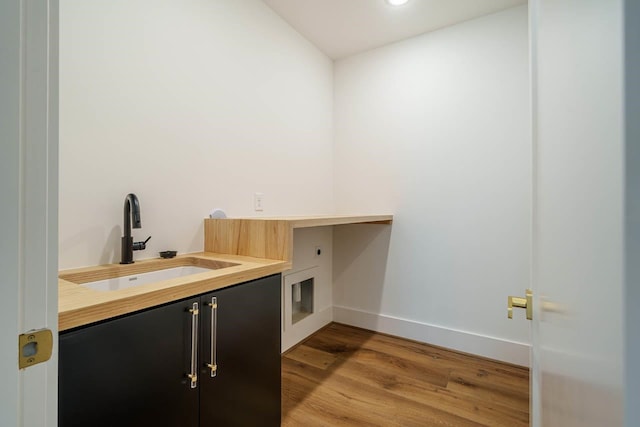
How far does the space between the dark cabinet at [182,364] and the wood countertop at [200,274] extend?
34 millimetres

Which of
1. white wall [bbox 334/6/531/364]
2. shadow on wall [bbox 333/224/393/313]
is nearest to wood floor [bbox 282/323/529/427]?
white wall [bbox 334/6/531/364]

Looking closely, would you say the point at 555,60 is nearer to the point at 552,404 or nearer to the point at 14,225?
the point at 552,404

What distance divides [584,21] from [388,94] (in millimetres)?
2415

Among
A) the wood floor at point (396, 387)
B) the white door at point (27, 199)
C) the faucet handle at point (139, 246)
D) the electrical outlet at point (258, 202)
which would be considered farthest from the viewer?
the electrical outlet at point (258, 202)

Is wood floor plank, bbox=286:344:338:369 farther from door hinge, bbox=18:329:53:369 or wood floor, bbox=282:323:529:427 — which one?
door hinge, bbox=18:329:53:369

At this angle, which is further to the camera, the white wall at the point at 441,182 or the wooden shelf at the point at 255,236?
the white wall at the point at 441,182

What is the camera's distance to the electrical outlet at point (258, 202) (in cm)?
198

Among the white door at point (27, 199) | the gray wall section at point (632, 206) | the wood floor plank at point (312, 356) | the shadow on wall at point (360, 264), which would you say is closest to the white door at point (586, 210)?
the gray wall section at point (632, 206)

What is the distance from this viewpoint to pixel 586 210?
31cm

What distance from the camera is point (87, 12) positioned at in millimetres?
1163

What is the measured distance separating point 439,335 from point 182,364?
2.08 m

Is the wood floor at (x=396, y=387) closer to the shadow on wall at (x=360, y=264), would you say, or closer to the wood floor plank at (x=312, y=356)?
the wood floor plank at (x=312, y=356)

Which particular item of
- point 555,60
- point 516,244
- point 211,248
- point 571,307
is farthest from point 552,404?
point 516,244

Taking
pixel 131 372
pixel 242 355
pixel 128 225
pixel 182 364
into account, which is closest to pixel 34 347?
pixel 131 372
